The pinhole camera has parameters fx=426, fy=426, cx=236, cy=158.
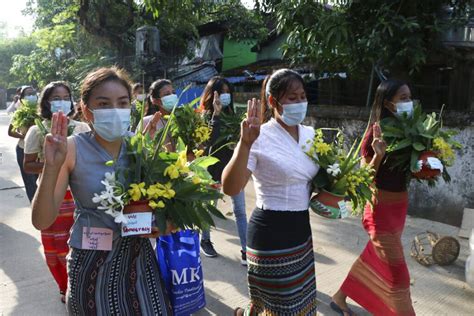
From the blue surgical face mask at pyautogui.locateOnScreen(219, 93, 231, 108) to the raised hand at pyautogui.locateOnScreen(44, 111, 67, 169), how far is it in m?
2.89

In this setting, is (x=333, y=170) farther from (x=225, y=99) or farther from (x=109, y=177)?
(x=225, y=99)

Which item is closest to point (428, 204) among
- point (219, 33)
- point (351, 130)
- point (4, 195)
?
point (351, 130)

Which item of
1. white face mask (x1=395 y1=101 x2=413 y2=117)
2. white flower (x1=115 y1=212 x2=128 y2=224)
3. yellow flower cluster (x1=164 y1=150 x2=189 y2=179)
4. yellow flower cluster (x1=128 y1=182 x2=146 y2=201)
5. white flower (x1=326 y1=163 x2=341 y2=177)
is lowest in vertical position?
white flower (x1=115 y1=212 x2=128 y2=224)

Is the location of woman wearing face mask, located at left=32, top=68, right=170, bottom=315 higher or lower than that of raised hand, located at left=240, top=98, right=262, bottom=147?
lower

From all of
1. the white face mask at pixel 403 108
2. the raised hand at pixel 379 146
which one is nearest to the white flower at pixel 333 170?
the raised hand at pixel 379 146

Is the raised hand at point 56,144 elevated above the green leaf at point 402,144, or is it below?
above

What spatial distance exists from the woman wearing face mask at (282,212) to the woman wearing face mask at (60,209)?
5.23ft

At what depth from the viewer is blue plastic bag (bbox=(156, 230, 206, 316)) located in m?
2.72

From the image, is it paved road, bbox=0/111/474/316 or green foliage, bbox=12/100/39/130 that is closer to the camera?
paved road, bbox=0/111/474/316

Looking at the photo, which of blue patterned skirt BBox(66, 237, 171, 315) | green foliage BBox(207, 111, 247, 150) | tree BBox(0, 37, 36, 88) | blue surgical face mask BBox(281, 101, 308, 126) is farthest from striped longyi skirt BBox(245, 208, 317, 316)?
tree BBox(0, 37, 36, 88)

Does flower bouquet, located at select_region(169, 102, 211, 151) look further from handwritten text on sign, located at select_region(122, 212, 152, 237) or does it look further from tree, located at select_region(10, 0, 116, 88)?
tree, located at select_region(10, 0, 116, 88)

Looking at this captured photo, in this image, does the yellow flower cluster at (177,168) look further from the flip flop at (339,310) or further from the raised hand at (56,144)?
the flip flop at (339,310)

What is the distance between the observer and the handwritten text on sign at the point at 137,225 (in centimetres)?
175

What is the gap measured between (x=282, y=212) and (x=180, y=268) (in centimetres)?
86
